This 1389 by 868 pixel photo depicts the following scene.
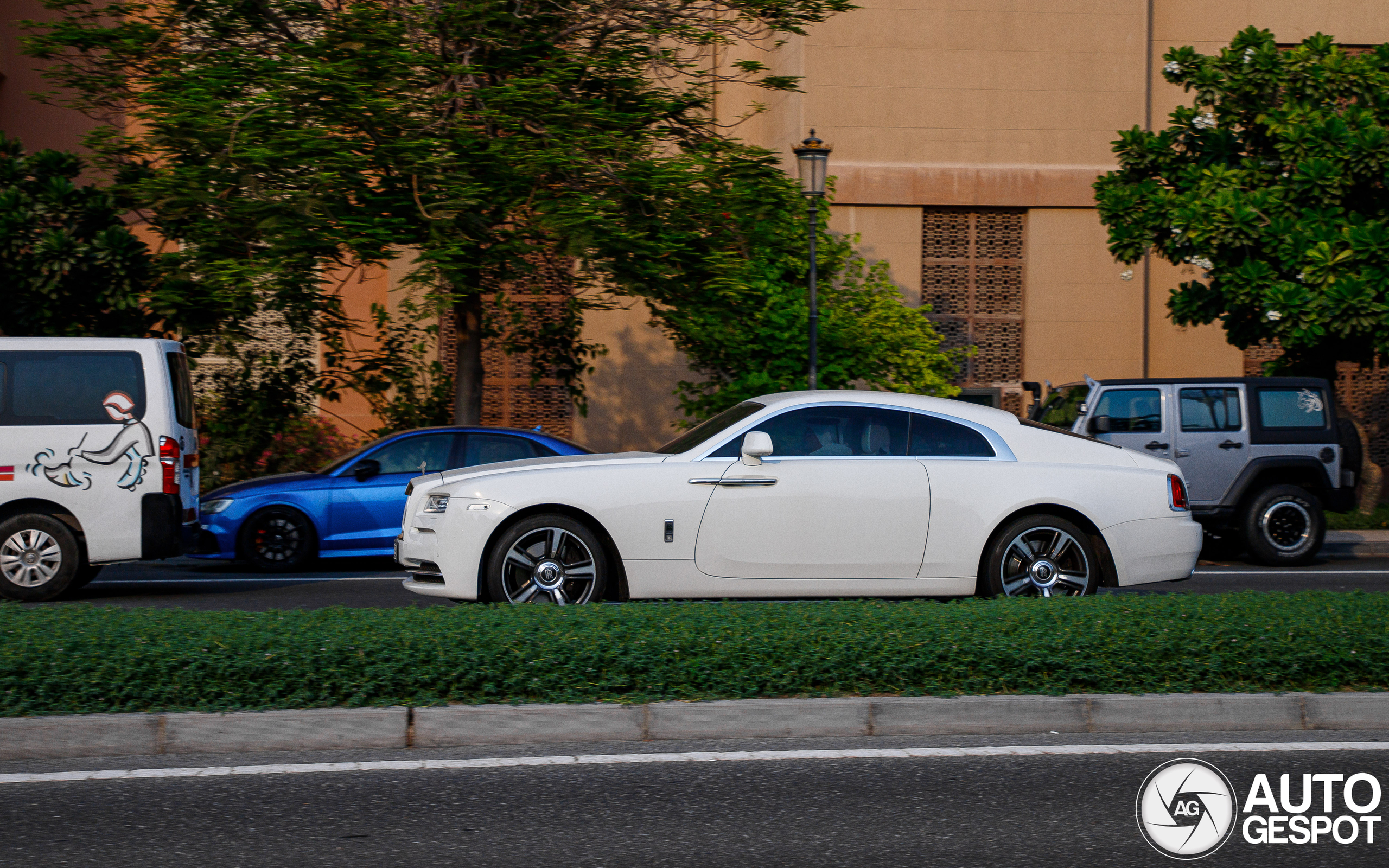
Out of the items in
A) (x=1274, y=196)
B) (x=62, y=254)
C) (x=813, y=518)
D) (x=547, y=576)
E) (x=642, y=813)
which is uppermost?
(x=1274, y=196)

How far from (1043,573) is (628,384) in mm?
14791

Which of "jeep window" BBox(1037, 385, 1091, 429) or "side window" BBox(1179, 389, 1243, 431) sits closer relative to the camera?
"side window" BBox(1179, 389, 1243, 431)

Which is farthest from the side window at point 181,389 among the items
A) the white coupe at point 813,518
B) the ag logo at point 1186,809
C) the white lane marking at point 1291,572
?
the white lane marking at point 1291,572

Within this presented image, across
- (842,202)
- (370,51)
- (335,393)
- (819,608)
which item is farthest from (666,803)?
(842,202)

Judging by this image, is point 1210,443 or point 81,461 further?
point 1210,443

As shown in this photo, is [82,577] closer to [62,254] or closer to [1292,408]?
[62,254]

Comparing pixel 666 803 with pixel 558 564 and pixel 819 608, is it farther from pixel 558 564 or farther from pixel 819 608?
pixel 558 564

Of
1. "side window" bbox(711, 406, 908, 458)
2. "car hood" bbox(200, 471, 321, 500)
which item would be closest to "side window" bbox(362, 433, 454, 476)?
"car hood" bbox(200, 471, 321, 500)

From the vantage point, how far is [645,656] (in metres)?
5.83

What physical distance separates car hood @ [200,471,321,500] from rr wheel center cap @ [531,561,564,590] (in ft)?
16.5

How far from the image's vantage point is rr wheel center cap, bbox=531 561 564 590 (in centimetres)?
754

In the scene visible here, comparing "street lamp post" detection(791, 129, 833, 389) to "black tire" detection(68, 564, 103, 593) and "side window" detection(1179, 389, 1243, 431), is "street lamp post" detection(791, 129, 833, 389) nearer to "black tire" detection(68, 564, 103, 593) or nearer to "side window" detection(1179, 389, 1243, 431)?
"side window" detection(1179, 389, 1243, 431)

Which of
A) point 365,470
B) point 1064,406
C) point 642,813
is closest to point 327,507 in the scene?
point 365,470

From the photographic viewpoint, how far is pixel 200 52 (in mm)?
13008
